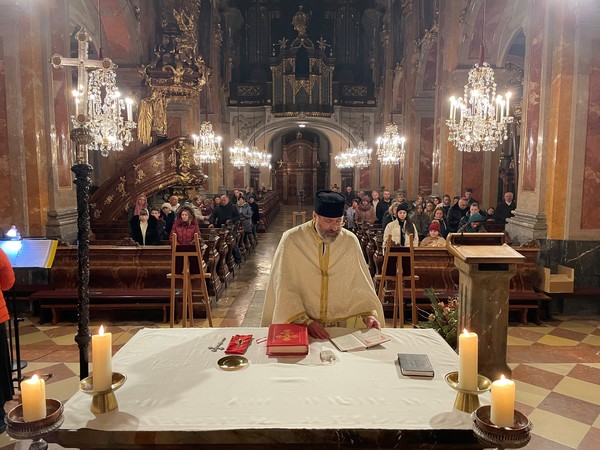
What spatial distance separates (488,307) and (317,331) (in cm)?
153

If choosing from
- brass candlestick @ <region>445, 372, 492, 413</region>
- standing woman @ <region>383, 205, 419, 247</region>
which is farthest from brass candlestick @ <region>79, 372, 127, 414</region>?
standing woman @ <region>383, 205, 419, 247</region>

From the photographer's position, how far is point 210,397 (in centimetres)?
216

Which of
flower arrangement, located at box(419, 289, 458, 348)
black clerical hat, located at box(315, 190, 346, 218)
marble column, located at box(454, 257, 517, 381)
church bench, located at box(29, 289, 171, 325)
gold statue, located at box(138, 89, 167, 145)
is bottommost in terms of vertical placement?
church bench, located at box(29, 289, 171, 325)

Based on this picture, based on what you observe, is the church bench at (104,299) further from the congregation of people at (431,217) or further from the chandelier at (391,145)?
the chandelier at (391,145)

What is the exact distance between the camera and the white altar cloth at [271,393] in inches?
77.5

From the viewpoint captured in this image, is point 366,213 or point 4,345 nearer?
point 4,345

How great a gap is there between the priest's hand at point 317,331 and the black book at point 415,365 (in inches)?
19.1

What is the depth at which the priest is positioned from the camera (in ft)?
10.5

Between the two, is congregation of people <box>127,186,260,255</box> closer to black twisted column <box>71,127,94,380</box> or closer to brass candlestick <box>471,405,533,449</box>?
black twisted column <box>71,127,94,380</box>

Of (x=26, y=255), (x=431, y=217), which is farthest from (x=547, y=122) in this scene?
(x=26, y=255)

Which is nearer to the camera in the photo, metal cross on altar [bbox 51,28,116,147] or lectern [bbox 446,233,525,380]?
metal cross on altar [bbox 51,28,116,147]

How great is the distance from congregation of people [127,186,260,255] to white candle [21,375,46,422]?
4.36 m

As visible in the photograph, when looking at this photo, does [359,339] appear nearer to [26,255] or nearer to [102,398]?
[102,398]

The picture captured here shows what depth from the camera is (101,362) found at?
2.04 meters
